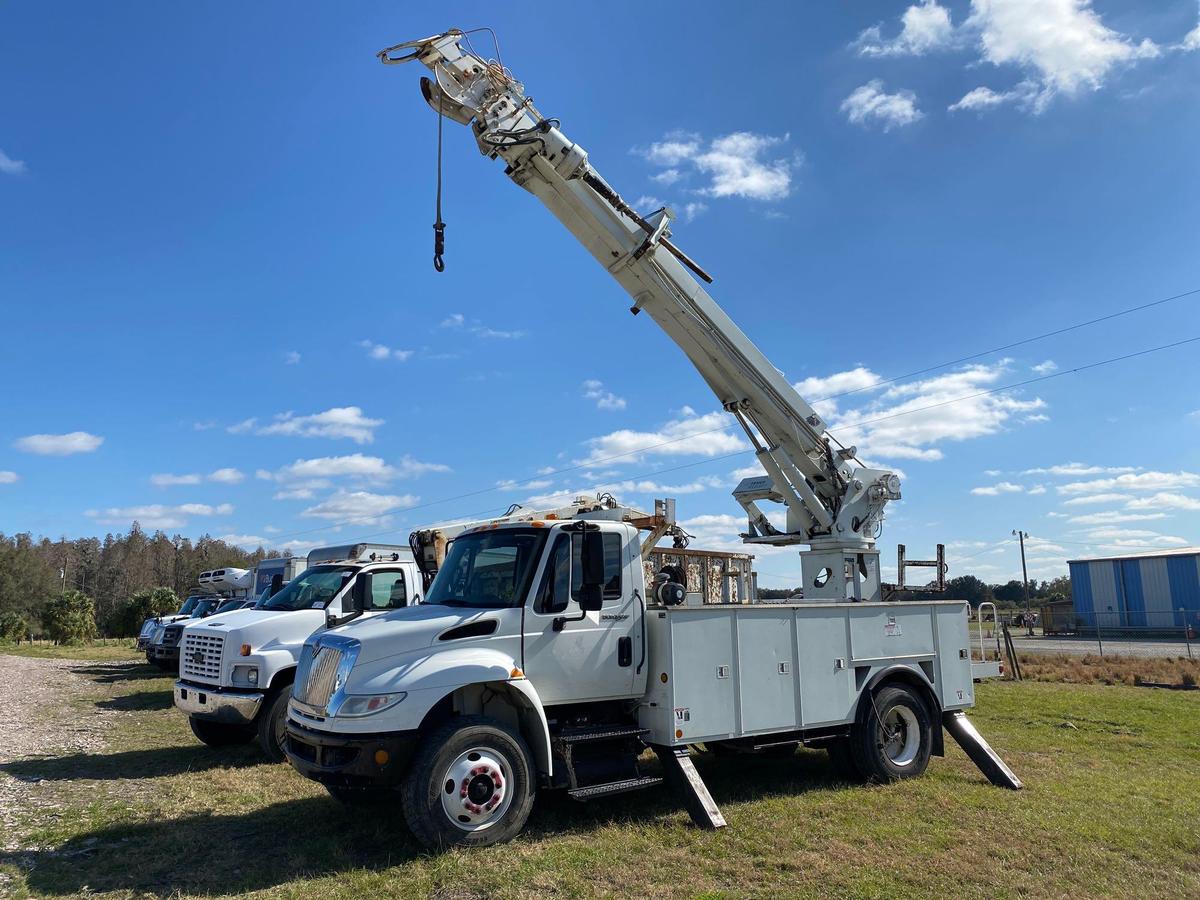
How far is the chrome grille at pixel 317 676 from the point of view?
20.3ft

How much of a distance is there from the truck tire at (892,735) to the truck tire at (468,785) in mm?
3770

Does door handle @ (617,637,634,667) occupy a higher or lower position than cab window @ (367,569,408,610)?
lower

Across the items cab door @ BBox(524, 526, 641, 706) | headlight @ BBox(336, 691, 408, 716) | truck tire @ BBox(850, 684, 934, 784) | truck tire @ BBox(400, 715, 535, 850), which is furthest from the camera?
truck tire @ BBox(850, 684, 934, 784)

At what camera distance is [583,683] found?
22.2 feet

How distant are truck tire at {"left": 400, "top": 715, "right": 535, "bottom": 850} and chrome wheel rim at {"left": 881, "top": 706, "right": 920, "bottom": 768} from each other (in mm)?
4296

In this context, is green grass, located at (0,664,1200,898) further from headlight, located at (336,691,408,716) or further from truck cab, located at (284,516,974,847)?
headlight, located at (336,691,408,716)

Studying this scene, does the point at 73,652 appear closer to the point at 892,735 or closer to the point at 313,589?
the point at 313,589

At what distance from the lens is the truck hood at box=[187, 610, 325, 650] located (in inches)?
380

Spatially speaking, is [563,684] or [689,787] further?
[689,787]

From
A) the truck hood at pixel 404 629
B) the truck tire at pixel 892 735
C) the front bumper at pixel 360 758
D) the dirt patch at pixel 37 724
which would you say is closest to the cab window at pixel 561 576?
the truck hood at pixel 404 629

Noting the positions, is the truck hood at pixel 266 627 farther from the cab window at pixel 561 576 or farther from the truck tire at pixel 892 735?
the truck tire at pixel 892 735

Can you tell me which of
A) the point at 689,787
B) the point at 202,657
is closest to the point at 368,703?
the point at 689,787

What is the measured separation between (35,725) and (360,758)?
383 inches

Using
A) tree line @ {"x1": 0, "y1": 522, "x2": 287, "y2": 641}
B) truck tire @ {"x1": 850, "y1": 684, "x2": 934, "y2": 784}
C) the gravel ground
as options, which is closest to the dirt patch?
the gravel ground
